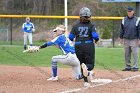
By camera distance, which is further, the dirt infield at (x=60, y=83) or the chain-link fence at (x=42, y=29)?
the chain-link fence at (x=42, y=29)

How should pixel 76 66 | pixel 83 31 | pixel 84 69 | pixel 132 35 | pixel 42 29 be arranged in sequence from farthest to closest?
pixel 42 29, pixel 132 35, pixel 76 66, pixel 83 31, pixel 84 69

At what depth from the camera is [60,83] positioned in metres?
11.3

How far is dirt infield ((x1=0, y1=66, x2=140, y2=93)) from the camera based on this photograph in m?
10.1

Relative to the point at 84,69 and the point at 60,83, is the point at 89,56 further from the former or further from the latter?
the point at 60,83

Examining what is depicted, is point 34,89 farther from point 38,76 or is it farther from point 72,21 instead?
point 72,21

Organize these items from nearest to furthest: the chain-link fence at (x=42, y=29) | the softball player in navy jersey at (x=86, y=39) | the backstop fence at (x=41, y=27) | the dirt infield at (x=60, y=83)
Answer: the dirt infield at (x=60, y=83)
the softball player in navy jersey at (x=86, y=39)
the backstop fence at (x=41, y=27)
the chain-link fence at (x=42, y=29)

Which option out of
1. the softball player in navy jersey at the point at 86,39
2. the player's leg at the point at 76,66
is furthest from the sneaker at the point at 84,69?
the player's leg at the point at 76,66

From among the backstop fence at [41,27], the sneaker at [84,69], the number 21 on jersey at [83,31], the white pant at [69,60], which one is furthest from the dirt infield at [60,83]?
the backstop fence at [41,27]

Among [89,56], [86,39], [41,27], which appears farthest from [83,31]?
[41,27]

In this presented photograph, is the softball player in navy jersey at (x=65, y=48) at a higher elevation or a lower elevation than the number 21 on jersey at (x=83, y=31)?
lower

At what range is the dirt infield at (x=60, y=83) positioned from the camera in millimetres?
10148

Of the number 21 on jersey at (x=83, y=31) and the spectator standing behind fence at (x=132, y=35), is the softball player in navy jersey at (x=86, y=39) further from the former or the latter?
the spectator standing behind fence at (x=132, y=35)

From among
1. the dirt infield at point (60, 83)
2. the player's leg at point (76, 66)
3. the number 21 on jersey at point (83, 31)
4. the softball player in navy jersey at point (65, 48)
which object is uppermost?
the number 21 on jersey at point (83, 31)

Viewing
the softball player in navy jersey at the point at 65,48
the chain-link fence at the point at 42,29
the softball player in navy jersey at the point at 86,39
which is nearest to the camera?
the softball player in navy jersey at the point at 86,39
